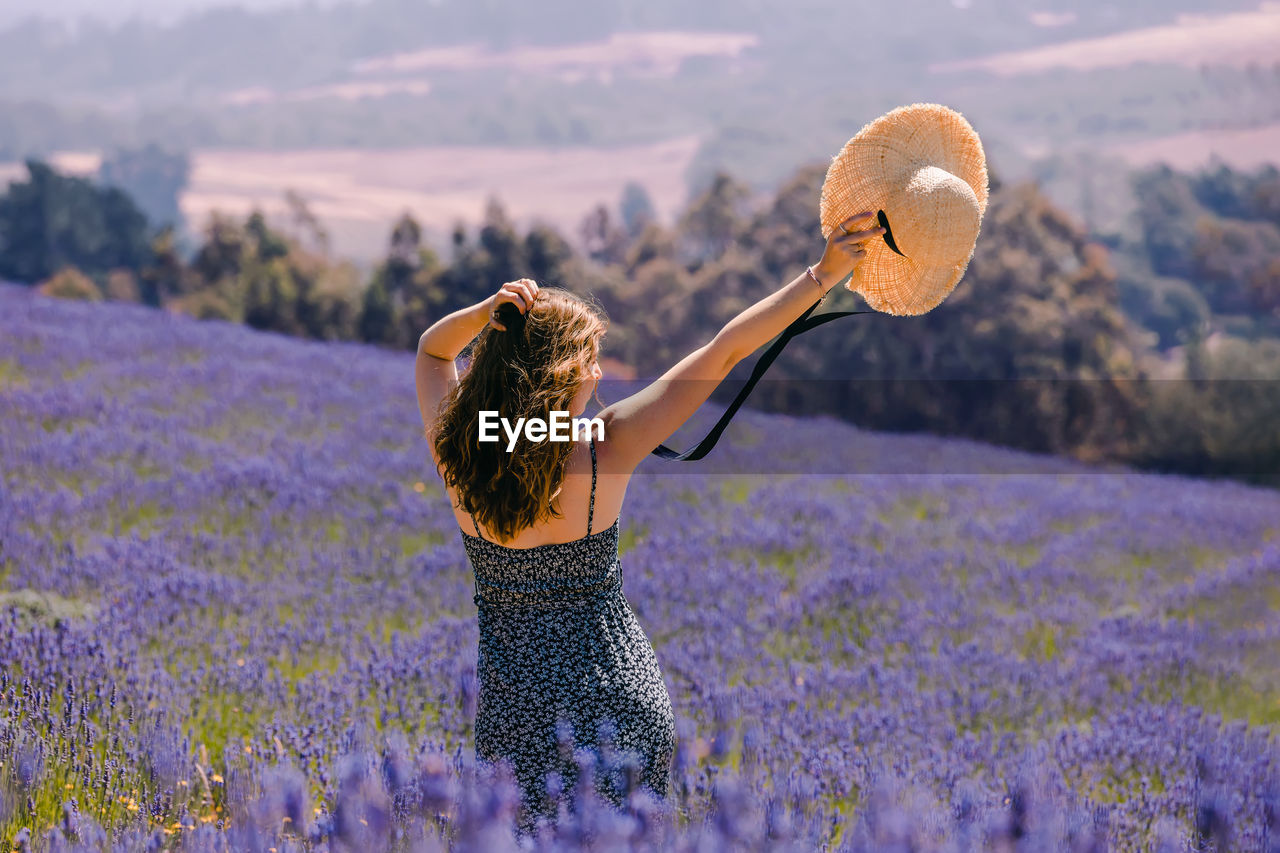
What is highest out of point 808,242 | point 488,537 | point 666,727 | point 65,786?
point 808,242

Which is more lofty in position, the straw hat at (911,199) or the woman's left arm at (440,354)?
the straw hat at (911,199)

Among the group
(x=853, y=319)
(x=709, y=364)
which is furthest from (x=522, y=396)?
(x=853, y=319)

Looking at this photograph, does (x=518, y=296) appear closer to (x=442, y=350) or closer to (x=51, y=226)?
(x=442, y=350)

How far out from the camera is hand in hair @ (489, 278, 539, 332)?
81.5 inches

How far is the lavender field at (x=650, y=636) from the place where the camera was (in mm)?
2350

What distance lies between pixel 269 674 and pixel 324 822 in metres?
1.33

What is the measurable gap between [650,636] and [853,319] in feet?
41.3

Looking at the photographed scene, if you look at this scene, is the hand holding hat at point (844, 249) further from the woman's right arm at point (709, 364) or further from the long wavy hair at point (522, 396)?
the long wavy hair at point (522, 396)

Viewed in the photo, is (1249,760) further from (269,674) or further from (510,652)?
(269,674)

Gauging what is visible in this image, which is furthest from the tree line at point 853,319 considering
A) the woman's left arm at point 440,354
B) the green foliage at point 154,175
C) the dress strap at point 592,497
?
the green foliage at point 154,175

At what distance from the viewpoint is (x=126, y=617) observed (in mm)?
3576

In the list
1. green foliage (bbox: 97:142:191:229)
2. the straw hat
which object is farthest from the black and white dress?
green foliage (bbox: 97:142:191:229)

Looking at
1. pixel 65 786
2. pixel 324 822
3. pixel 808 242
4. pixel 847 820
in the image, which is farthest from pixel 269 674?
pixel 808 242

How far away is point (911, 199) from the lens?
7.14 feet
